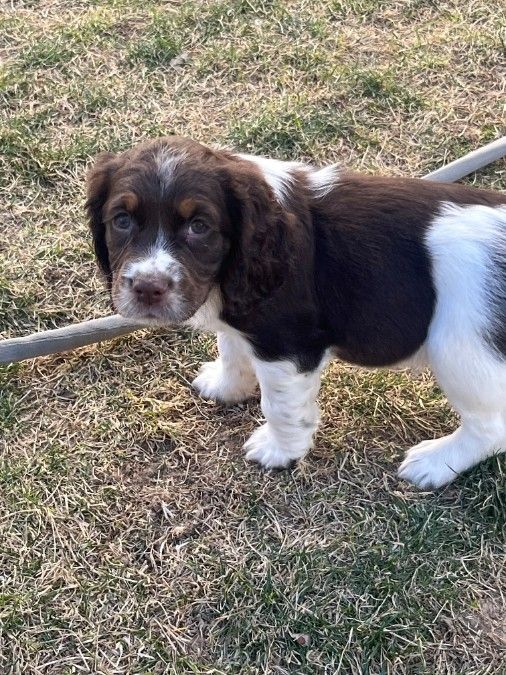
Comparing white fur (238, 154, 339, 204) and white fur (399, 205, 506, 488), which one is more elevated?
white fur (238, 154, 339, 204)

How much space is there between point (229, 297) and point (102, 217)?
692 mm

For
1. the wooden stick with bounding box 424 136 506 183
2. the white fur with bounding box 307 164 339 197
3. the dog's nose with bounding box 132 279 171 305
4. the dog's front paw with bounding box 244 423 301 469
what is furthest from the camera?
the wooden stick with bounding box 424 136 506 183

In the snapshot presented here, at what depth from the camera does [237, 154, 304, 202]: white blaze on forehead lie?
364 centimetres

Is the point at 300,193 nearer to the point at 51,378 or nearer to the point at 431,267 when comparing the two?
the point at 431,267

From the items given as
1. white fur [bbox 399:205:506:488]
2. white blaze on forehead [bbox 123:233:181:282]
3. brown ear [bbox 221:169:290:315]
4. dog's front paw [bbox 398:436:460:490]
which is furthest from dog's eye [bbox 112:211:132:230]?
dog's front paw [bbox 398:436:460:490]

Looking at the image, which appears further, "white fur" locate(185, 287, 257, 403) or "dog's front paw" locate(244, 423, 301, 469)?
"dog's front paw" locate(244, 423, 301, 469)

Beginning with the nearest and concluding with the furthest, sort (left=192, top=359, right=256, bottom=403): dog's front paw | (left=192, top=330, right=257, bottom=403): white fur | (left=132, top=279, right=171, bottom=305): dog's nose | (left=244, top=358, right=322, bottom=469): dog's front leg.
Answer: (left=132, top=279, right=171, bottom=305): dog's nose < (left=244, top=358, right=322, bottom=469): dog's front leg < (left=192, top=330, right=257, bottom=403): white fur < (left=192, top=359, right=256, bottom=403): dog's front paw

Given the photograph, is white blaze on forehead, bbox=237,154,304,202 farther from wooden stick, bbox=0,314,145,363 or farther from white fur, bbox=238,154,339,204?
wooden stick, bbox=0,314,145,363

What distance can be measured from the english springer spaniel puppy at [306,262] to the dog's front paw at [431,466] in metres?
0.31

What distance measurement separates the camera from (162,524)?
13.8 ft

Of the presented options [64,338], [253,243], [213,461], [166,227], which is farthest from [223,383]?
[166,227]

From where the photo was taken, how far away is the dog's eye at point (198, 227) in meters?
3.42

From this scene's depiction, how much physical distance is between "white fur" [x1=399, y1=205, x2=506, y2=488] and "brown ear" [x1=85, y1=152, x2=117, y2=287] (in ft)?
4.84

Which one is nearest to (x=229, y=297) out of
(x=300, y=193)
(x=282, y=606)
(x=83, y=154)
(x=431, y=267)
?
(x=300, y=193)
